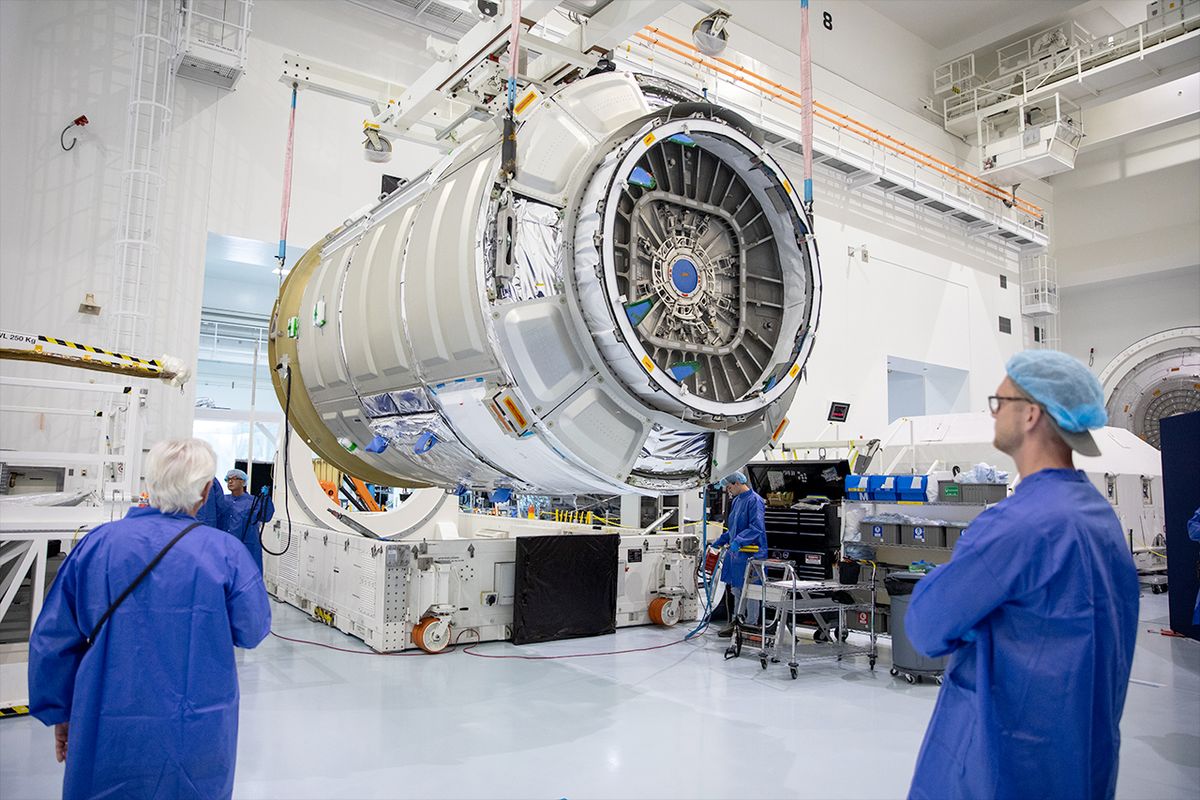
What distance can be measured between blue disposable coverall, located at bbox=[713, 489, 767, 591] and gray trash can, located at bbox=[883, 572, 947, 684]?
1399 millimetres

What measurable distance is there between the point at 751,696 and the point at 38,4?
8835 millimetres

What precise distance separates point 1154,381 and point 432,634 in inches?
582

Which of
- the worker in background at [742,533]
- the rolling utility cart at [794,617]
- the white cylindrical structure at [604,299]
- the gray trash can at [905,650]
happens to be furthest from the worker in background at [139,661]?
the worker in background at [742,533]

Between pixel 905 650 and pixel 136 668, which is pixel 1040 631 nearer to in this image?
pixel 136 668

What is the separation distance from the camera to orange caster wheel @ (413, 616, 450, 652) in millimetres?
5953

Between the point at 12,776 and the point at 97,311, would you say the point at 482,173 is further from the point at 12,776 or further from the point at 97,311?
the point at 97,311

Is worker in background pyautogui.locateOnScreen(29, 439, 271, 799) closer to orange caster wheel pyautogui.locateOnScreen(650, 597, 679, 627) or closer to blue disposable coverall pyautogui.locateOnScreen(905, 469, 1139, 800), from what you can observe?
blue disposable coverall pyautogui.locateOnScreen(905, 469, 1139, 800)

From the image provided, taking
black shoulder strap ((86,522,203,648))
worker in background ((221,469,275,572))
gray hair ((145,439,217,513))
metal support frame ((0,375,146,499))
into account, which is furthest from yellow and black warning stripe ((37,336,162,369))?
black shoulder strap ((86,522,203,648))

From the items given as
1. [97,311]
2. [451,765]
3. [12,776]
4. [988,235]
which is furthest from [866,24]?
[12,776]

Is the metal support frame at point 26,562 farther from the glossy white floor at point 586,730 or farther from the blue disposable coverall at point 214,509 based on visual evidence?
the blue disposable coverall at point 214,509

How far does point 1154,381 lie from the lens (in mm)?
14992

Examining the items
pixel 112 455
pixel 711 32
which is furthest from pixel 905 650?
pixel 112 455

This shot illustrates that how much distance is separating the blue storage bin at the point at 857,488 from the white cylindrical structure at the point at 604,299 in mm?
3965

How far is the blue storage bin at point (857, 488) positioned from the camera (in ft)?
23.7
